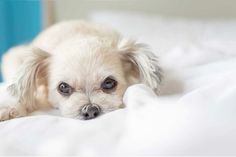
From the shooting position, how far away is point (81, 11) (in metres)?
2.44

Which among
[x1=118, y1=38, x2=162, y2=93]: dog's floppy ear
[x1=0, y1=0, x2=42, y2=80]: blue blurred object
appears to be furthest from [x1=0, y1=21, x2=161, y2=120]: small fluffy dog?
[x1=0, y1=0, x2=42, y2=80]: blue blurred object

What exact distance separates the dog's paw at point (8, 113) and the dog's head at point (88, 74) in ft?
0.17

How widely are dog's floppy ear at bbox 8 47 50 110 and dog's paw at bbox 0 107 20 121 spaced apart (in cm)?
4

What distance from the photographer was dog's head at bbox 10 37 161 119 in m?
0.93

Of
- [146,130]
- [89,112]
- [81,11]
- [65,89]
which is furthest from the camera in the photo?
[81,11]

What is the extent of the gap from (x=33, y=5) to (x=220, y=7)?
1.08 metres

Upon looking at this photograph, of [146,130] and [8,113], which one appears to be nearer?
[146,130]

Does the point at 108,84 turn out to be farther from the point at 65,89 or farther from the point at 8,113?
the point at 8,113

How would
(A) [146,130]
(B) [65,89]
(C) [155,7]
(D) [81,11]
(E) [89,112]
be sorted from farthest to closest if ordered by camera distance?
(D) [81,11] < (C) [155,7] < (B) [65,89] < (E) [89,112] < (A) [146,130]

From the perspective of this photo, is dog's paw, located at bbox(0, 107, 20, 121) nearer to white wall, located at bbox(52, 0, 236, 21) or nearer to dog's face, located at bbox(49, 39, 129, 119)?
dog's face, located at bbox(49, 39, 129, 119)

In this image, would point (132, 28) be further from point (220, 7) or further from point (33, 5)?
point (33, 5)

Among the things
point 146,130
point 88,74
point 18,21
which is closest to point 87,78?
point 88,74

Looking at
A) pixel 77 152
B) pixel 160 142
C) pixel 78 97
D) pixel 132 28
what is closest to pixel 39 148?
pixel 77 152

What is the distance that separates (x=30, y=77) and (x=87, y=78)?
164 millimetres
